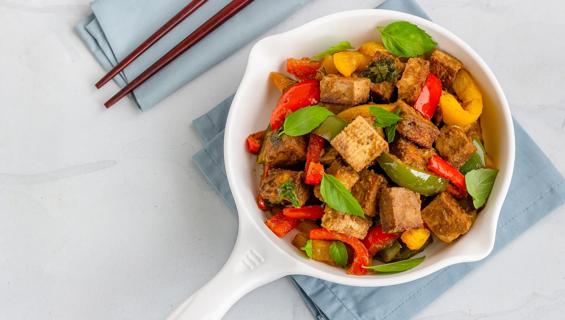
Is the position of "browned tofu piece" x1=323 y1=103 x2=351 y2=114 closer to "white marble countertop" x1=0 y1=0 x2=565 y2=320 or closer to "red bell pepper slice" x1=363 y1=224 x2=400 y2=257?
"red bell pepper slice" x1=363 y1=224 x2=400 y2=257

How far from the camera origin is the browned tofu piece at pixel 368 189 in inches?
76.3

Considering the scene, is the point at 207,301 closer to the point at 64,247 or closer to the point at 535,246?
the point at 64,247

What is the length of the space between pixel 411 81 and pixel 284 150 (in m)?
0.47

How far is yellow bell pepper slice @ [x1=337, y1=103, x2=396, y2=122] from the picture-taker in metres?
1.97

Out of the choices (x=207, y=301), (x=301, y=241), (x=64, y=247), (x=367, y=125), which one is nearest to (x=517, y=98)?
(x=367, y=125)

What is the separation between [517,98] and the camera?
2498 mm

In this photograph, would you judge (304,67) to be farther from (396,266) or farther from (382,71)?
(396,266)

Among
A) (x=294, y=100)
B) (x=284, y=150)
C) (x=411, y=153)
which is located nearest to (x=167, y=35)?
(x=294, y=100)

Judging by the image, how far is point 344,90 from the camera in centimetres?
196

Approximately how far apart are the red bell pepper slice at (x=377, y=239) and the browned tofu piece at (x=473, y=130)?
0.42 meters

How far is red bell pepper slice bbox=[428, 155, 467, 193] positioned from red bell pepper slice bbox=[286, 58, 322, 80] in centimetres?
53

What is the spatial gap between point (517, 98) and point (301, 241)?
1125mm

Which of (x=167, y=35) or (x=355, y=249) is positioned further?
(x=167, y=35)

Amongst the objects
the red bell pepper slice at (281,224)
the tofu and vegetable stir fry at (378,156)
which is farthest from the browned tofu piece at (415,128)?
the red bell pepper slice at (281,224)
